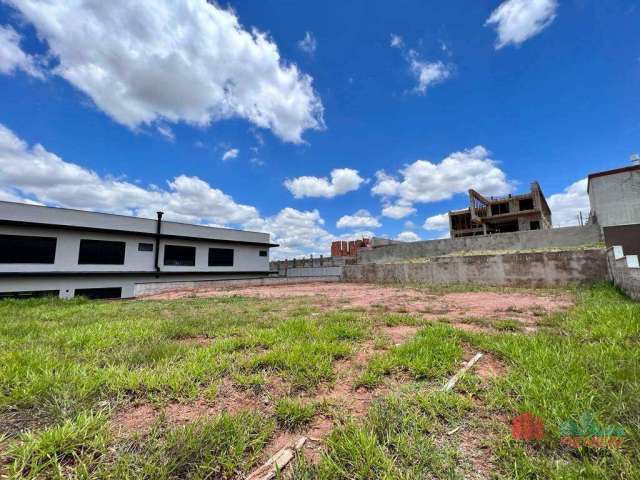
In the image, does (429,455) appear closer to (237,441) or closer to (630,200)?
(237,441)

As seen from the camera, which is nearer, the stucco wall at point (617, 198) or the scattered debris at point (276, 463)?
the scattered debris at point (276, 463)

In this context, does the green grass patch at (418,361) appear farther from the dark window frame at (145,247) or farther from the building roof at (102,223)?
the dark window frame at (145,247)

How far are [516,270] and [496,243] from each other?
462 centimetres

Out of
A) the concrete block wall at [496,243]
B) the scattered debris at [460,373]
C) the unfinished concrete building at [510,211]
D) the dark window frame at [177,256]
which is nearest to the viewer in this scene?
the scattered debris at [460,373]

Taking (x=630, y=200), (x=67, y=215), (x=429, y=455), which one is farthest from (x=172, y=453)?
(x=67, y=215)

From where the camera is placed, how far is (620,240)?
20.9 ft

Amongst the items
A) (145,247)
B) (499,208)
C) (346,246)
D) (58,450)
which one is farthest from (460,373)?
(499,208)

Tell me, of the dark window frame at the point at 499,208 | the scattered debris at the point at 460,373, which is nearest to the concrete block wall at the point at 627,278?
the scattered debris at the point at 460,373

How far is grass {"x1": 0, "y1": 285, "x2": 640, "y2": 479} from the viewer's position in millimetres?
1212

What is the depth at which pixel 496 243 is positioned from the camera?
13.1m

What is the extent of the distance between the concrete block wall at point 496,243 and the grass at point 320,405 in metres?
11.1

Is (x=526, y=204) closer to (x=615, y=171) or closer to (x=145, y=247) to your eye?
(x=615, y=171)

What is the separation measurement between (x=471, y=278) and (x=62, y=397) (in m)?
11.4

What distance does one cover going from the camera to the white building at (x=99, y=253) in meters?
12.5
